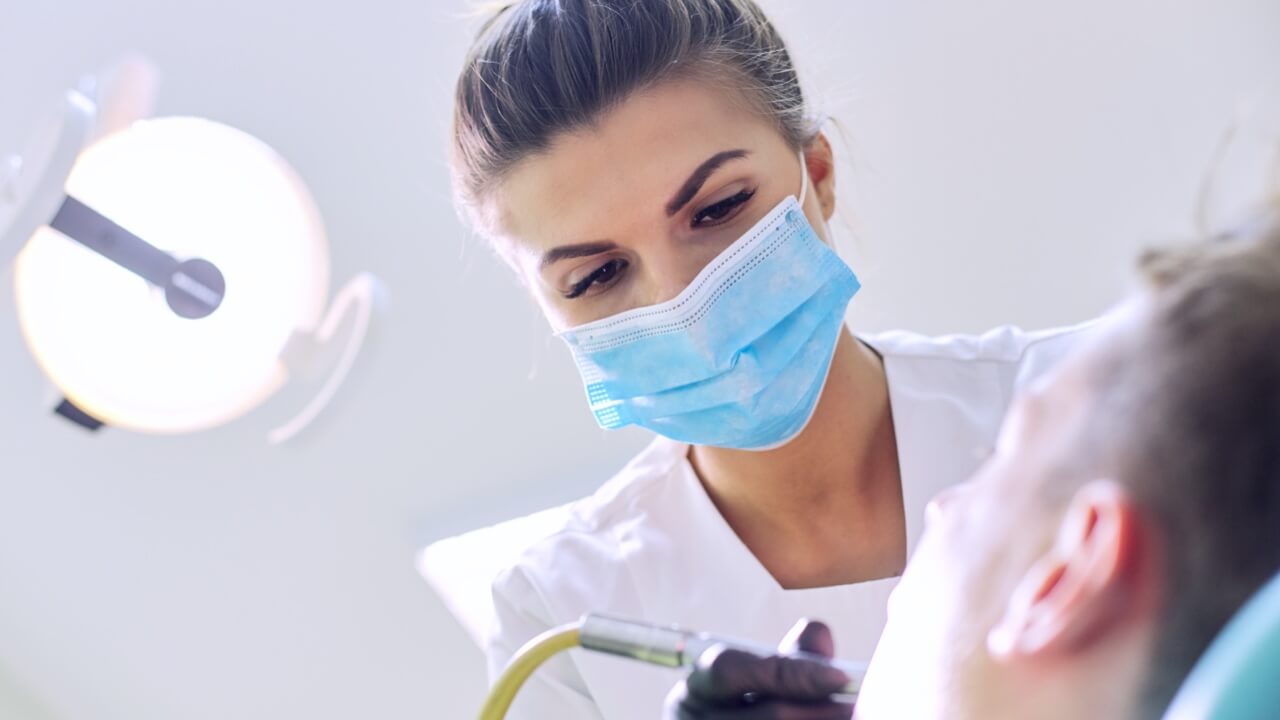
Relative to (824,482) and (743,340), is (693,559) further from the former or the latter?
(743,340)

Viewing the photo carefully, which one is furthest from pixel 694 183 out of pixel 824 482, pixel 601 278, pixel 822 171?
pixel 824 482

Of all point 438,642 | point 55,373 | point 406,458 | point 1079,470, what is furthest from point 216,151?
point 438,642

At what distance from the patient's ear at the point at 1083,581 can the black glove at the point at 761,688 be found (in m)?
0.23

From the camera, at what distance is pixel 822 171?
1536 mm

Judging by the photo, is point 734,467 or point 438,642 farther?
point 438,642

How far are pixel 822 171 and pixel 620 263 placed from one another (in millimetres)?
313

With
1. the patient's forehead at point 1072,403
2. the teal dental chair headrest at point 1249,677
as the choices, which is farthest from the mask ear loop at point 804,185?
the teal dental chair headrest at point 1249,677

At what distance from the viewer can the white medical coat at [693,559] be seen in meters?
1.41

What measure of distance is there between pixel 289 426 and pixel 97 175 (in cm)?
26

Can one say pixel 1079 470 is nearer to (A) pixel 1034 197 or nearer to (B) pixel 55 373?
(B) pixel 55 373

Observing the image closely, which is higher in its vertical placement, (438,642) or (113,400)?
(113,400)

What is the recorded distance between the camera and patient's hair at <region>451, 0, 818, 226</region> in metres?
1.35

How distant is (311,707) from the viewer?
2537 mm

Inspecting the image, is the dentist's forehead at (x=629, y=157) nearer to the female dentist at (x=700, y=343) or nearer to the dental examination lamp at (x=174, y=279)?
the female dentist at (x=700, y=343)
